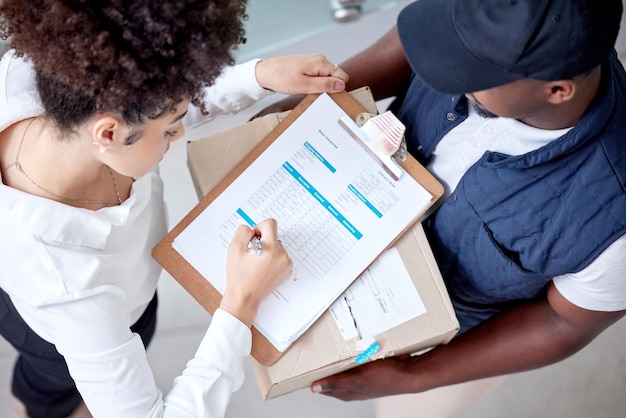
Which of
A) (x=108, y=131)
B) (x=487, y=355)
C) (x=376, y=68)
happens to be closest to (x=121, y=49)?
(x=108, y=131)

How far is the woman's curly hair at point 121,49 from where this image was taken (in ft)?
2.19

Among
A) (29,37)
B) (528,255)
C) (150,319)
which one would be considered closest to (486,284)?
(528,255)

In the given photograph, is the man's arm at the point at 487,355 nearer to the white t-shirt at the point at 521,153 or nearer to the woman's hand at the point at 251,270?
the white t-shirt at the point at 521,153

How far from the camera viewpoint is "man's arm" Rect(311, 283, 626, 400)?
3.18 ft

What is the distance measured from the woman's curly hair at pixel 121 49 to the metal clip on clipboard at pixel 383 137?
0.26m

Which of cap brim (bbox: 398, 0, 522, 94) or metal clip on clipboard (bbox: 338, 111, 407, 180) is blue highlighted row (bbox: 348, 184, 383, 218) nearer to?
metal clip on clipboard (bbox: 338, 111, 407, 180)

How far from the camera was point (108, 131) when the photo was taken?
75cm

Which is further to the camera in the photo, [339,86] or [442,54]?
[339,86]

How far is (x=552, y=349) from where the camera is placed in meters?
0.98

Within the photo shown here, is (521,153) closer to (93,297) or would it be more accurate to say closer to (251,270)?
(251,270)

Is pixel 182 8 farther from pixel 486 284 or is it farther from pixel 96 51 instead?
pixel 486 284

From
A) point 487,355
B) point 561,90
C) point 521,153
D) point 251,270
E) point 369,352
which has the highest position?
point 561,90

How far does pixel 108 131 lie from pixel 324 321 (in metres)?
0.38

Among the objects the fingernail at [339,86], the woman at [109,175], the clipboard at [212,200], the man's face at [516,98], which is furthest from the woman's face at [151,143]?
the man's face at [516,98]
